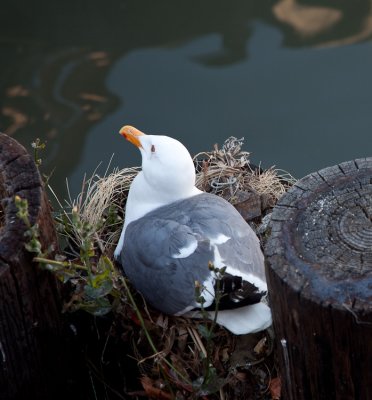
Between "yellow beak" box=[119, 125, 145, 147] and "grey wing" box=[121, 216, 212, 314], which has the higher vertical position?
"yellow beak" box=[119, 125, 145, 147]

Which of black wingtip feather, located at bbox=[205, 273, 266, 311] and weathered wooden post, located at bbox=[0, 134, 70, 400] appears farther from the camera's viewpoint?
black wingtip feather, located at bbox=[205, 273, 266, 311]

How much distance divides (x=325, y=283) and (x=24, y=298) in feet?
2.20

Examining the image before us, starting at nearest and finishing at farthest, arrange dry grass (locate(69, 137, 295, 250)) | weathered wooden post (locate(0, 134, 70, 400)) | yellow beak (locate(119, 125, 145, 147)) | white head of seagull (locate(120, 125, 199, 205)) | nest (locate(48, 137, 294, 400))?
weathered wooden post (locate(0, 134, 70, 400)) < nest (locate(48, 137, 294, 400)) < white head of seagull (locate(120, 125, 199, 205)) < yellow beak (locate(119, 125, 145, 147)) < dry grass (locate(69, 137, 295, 250))

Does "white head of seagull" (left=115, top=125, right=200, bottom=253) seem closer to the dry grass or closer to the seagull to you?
the seagull

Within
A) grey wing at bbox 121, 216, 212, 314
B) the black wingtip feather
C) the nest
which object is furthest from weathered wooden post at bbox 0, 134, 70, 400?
the black wingtip feather

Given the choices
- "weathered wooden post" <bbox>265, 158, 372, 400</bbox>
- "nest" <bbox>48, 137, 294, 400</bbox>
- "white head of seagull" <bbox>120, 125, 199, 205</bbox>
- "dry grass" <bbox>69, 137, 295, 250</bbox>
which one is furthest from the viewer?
"dry grass" <bbox>69, 137, 295, 250</bbox>

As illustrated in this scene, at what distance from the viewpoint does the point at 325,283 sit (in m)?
1.57

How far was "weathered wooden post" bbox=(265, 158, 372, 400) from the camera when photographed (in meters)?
1.56

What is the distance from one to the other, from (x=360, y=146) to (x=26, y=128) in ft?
4.44

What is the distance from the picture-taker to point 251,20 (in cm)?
394

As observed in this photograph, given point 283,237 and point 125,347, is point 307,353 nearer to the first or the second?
point 283,237

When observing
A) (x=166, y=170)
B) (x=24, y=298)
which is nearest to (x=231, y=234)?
(x=166, y=170)

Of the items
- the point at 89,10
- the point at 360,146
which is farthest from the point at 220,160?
the point at 89,10

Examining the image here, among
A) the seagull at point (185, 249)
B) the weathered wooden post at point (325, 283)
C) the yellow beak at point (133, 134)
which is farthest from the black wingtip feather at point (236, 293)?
the yellow beak at point (133, 134)
